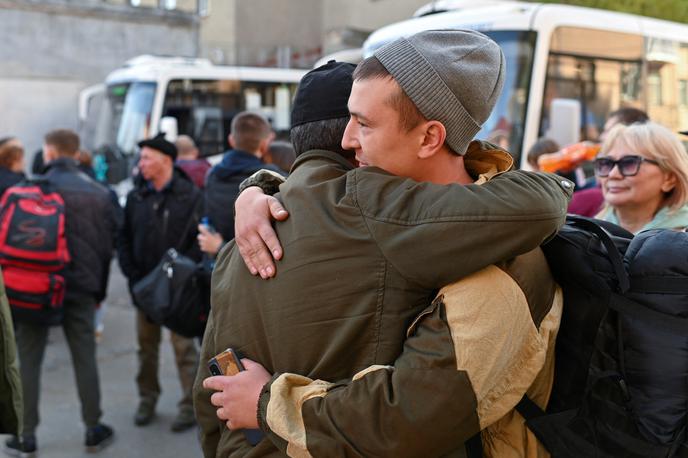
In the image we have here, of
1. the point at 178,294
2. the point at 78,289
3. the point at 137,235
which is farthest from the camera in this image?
the point at 137,235

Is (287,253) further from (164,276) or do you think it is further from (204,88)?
(204,88)

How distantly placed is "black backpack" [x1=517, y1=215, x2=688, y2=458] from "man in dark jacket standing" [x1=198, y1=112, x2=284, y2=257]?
328 cm

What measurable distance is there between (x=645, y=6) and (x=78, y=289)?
16.4m

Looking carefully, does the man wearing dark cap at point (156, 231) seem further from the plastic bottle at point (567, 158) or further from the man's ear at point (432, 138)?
the man's ear at point (432, 138)

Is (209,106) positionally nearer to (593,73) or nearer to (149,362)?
(593,73)

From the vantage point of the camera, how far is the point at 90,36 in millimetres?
19109

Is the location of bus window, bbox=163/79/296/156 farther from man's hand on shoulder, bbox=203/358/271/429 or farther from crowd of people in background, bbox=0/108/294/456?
man's hand on shoulder, bbox=203/358/271/429

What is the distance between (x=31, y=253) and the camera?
4.51 m

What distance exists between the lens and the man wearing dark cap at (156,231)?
16.7 ft

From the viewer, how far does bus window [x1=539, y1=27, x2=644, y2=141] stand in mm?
7941

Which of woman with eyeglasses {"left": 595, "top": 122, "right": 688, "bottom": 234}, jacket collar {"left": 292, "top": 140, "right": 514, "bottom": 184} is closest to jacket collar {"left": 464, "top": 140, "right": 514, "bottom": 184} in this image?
jacket collar {"left": 292, "top": 140, "right": 514, "bottom": 184}

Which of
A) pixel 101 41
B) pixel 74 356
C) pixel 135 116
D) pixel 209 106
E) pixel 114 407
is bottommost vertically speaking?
pixel 114 407

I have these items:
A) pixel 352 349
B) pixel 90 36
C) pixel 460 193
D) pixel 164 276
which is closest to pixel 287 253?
pixel 352 349

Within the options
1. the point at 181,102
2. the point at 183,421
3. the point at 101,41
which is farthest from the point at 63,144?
the point at 101,41
